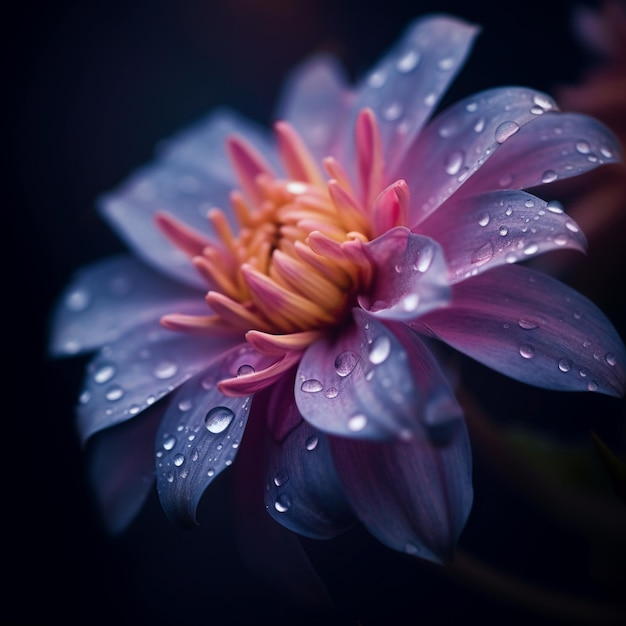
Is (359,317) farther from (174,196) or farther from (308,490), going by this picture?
(174,196)

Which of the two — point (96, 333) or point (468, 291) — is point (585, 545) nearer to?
point (468, 291)

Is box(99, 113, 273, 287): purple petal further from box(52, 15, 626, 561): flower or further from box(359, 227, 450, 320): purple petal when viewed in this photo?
box(359, 227, 450, 320): purple petal

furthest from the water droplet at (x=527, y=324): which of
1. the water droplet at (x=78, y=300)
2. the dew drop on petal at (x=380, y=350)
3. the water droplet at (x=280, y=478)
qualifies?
the water droplet at (x=78, y=300)

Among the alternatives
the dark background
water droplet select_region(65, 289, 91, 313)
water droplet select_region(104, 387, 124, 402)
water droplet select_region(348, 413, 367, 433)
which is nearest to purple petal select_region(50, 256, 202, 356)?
water droplet select_region(65, 289, 91, 313)

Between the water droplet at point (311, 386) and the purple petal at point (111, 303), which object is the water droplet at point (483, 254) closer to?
the water droplet at point (311, 386)

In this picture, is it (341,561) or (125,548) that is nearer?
(341,561)

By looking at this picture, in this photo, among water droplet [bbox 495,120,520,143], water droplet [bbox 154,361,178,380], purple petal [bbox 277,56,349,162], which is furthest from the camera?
purple petal [bbox 277,56,349,162]

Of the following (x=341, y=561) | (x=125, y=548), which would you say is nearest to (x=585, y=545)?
(x=341, y=561)
